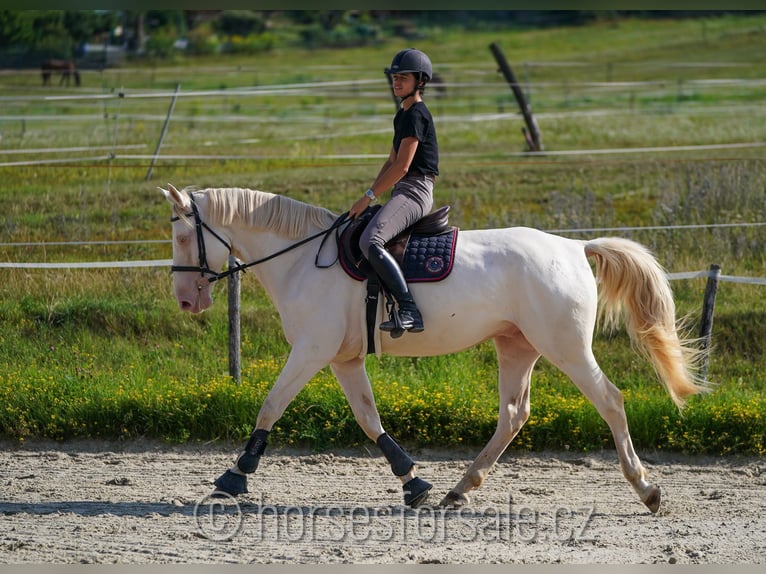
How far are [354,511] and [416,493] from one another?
407 millimetres

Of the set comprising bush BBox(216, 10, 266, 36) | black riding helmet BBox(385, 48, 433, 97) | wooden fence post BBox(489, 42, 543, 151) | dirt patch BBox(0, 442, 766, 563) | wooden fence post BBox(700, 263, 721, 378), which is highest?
bush BBox(216, 10, 266, 36)

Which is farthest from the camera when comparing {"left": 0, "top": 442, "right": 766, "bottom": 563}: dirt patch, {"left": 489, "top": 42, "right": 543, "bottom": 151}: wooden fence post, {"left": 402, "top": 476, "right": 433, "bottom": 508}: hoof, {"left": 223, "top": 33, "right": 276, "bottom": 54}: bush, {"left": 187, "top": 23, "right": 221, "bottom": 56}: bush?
{"left": 223, "top": 33, "right": 276, "bottom": 54}: bush

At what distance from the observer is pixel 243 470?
5.98 meters

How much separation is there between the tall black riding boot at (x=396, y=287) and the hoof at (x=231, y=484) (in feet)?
4.34

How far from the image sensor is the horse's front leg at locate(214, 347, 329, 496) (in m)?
5.88

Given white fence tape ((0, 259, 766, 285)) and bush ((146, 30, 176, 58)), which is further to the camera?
bush ((146, 30, 176, 58))

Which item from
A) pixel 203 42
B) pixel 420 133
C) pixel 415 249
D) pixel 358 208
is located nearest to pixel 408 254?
pixel 415 249

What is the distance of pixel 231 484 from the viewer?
5.99 meters

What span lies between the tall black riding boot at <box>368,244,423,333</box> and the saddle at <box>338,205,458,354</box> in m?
0.09

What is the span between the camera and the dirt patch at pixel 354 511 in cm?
522

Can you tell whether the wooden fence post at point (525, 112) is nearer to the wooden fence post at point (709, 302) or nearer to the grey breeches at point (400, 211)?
the wooden fence post at point (709, 302)

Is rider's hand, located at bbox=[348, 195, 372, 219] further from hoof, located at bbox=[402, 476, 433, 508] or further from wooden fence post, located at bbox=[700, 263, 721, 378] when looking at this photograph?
wooden fence post, located at bbox=[700, 263, 721, 378]

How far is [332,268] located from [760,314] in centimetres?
497

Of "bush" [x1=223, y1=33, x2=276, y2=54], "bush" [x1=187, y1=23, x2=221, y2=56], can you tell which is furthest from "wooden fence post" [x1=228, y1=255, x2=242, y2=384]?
"bush" [x1=223, y1=33, x2=276, y2=54]
